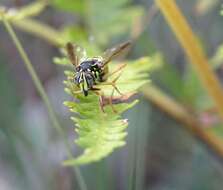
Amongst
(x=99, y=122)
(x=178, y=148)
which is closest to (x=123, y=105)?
(x=99, y=122)

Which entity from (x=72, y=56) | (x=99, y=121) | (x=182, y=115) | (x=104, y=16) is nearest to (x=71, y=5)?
(x=104, y=16)

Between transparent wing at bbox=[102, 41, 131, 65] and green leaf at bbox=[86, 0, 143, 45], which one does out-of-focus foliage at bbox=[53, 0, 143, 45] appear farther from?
transparent wing at bbox=[102, 41, 131, 65]

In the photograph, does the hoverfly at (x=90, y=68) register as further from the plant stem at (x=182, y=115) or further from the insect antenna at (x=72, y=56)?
the plant stem at (x=182, y=115)

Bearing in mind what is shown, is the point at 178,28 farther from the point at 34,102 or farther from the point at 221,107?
the point at 34,102

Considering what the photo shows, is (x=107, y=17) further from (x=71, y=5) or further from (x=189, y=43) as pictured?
(x=189, y=43)

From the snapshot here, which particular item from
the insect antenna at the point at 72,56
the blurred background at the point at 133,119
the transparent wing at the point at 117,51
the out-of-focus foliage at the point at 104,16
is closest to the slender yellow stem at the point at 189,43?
the transparent wing at the point at 117,51

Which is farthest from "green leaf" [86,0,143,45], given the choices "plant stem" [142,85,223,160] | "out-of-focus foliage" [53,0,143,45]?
"plant stem" [142,85,223,160]
